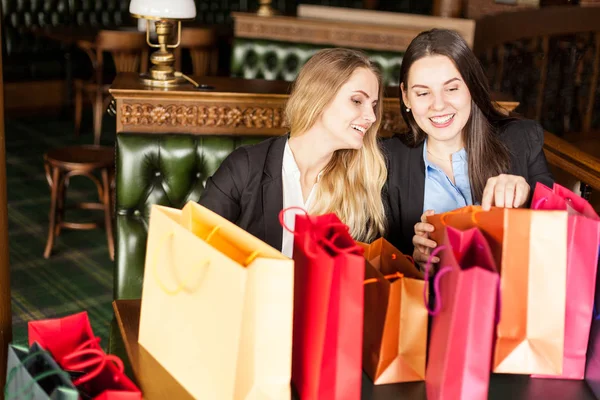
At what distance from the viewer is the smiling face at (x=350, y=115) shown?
202 cm

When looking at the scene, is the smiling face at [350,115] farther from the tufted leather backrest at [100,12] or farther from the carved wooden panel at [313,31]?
the tufted leather backrest at [100,12]

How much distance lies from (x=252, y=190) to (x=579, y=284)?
3.26 ft

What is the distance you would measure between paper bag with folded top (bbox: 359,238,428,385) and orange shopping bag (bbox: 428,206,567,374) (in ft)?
0.45

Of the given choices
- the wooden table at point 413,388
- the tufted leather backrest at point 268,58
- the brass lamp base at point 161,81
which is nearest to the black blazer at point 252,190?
the brass lamp base at point 161,81

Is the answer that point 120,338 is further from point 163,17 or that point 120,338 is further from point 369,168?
point 163,17

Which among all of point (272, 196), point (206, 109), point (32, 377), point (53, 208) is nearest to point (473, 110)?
point (272, 196)

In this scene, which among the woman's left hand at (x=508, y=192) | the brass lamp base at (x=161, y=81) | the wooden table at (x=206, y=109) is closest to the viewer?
the woman's left hand at (x=508, y=192)

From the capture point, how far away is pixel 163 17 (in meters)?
2.59

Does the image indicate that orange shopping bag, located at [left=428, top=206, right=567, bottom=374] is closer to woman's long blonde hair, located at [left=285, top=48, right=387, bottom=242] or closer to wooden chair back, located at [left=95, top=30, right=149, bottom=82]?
woman's long blonde hair, located at [left=285, top=48, right=387, bottom=242]

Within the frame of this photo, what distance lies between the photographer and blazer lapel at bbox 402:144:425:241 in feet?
6.78

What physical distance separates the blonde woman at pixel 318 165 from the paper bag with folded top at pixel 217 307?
710 millimetres

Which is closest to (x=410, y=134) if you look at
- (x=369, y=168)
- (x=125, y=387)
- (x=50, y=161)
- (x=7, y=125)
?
(x=369, y=168)

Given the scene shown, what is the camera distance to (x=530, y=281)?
1.21 m

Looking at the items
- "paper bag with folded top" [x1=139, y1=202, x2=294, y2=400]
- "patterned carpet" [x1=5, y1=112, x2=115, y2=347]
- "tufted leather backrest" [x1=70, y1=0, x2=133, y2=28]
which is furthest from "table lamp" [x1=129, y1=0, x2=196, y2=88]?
"tufted leather backrest" [x1=70, y1=0, x2=133, y2=28]
